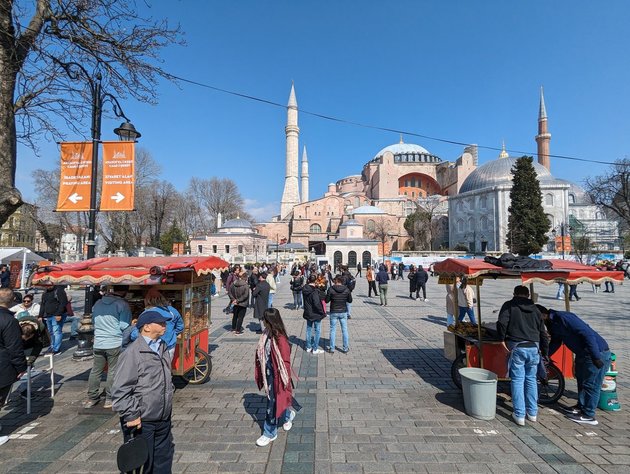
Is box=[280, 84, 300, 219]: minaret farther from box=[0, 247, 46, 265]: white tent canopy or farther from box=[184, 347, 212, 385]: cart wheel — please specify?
box=[184, 347, 212, 385]: cart wheel

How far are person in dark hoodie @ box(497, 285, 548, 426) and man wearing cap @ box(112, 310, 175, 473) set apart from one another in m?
3.96

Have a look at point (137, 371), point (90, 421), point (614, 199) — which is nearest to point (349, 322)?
point (90, 421)

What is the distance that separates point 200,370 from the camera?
5875 millimetres

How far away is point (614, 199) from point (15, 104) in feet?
134

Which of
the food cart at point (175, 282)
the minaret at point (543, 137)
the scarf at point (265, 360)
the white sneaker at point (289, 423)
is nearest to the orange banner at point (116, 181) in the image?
the food cart at point (175, 282)

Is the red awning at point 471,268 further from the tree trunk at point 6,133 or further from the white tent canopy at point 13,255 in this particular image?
the white tent canopy at point 13,255

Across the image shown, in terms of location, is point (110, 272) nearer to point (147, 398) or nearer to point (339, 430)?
point (147, 398)

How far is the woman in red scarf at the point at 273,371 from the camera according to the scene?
3.84 m

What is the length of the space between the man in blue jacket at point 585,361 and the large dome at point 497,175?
57.4 metres

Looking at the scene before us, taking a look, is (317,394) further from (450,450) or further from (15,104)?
(15,104)

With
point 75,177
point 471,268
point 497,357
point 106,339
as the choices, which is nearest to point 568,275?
point 471,268

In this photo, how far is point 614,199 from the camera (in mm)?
31344

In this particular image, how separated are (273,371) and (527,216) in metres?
48.0

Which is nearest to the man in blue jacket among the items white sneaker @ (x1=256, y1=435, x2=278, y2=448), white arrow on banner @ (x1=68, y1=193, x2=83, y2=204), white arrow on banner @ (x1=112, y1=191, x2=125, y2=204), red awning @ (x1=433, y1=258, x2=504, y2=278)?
red awning @ (x1=433, y1=258, x2=504, y2=278)
